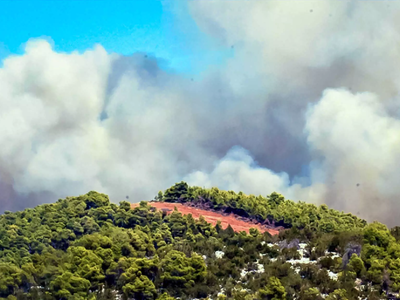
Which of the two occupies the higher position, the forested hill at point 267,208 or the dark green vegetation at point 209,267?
the forested hill at point 267,208

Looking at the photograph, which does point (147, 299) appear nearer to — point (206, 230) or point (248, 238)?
point (248, 238)

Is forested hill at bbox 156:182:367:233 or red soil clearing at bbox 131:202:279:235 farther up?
forested hill at bbox 156:182:367:233

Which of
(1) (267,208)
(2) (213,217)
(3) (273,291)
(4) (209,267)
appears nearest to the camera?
(3) (273,291)

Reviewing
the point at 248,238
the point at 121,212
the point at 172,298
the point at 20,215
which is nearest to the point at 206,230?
the point at 121,212

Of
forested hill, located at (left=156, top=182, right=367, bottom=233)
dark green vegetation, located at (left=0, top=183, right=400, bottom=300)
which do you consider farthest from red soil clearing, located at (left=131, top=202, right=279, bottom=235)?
dark green vegetation, located at (left=0, top=183, right=400, bottom=300)

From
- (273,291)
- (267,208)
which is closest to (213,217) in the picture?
(267,208)

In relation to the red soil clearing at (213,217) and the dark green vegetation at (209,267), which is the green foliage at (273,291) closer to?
the dark green vegetation at (209,267)

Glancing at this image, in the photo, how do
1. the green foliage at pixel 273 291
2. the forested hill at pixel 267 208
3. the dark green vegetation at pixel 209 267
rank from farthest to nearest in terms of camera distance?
the forested hill at pixel 267 208 → the dark green vegetation at pixel 209 267 → the green foliage at pixel 273 291

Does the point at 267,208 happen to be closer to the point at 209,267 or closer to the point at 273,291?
the point at 209,267

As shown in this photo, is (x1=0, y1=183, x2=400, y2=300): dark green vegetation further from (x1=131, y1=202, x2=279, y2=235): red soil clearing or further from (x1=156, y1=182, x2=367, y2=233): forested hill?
(x1=156, y1=182, x2=367, y2=233): forested hill

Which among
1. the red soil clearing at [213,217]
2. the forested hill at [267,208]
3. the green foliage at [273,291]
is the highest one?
the forested hill at [267,208]

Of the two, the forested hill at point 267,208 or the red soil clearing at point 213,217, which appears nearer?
the red soil clearing at point 213,217

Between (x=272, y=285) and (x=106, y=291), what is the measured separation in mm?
11806

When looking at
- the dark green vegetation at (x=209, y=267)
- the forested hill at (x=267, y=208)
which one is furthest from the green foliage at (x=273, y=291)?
the forested hill at (x=267, y=208)
